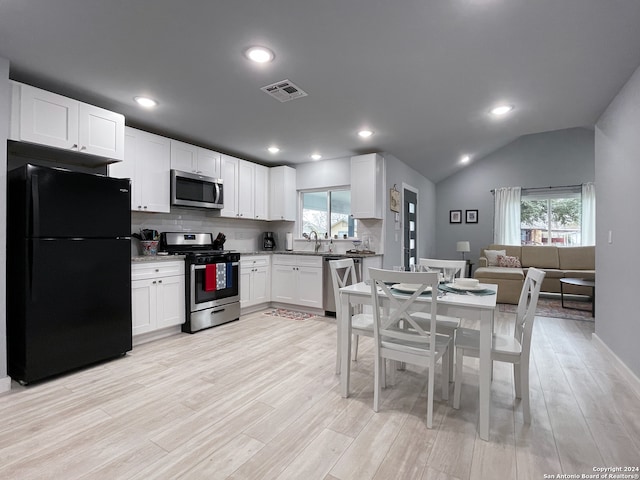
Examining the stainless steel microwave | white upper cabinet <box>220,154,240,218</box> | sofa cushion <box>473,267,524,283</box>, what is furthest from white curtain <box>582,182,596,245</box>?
the stainless steel microwave

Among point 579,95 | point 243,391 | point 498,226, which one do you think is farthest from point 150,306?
point 498,226

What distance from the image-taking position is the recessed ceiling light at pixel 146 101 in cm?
292

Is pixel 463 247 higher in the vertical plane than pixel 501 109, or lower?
lower

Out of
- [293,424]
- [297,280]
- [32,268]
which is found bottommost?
[293,424]

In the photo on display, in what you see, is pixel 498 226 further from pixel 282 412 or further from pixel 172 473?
pixel 172 473

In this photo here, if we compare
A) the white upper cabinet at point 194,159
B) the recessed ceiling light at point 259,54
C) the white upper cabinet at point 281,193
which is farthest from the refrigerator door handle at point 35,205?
the white upper cabinet at point 281,193

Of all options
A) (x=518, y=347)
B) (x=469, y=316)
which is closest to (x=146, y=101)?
(x=469, y=316)

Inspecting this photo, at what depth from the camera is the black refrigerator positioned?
7.88 ft

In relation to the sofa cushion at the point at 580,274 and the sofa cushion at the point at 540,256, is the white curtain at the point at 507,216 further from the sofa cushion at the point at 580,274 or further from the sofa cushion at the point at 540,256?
the sofa cushion at the point at 580,274

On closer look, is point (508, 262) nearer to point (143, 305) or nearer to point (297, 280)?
point (297, 280)

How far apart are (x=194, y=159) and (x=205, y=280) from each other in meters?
1.55

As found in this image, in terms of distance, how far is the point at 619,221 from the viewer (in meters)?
2.78

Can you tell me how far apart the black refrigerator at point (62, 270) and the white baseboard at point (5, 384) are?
0.25 ft

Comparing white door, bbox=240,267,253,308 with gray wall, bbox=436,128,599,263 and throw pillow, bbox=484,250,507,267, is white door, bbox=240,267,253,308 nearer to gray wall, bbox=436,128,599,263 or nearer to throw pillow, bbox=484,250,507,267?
throw pillow, bbox=484,250,507,267
